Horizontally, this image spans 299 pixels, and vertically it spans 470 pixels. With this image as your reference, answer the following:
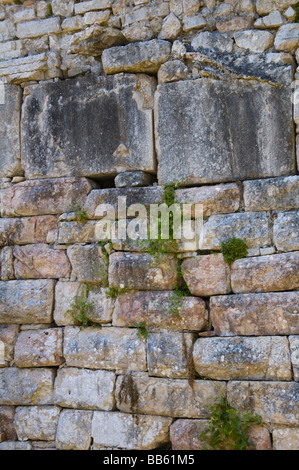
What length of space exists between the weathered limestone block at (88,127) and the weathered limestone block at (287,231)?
1400mm

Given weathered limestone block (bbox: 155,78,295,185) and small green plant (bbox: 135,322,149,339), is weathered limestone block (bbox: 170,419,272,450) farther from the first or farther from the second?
weathered limestone block (bbox: 155,78,295,185)

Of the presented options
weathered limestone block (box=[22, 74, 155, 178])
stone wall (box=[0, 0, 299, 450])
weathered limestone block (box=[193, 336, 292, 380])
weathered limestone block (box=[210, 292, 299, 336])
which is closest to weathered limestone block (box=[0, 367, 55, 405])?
stone wall (box=[0, 0, 299, 450])

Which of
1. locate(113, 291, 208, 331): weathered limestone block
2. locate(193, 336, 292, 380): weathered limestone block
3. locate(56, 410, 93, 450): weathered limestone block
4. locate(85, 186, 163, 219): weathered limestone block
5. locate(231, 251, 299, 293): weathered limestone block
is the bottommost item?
locate(56, 410, 93, 450): weathered limestone block

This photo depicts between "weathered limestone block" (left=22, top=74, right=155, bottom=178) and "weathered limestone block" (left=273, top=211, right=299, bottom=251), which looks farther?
"weathered limestone block" (left=22, top=74, right=155, bottom=178)

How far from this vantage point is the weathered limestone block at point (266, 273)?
15.0 feet

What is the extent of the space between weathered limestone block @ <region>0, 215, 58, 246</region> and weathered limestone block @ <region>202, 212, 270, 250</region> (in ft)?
5.40

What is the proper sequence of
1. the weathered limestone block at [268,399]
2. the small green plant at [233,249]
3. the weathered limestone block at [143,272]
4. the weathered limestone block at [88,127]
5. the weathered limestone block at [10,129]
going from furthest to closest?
the weathered limestone block at [10,129]
the weathered limestone block at [88,127]
the weathered limestone block at [143,272]
the small green plant at [233,249]
the weathered limestone block at [268,399]

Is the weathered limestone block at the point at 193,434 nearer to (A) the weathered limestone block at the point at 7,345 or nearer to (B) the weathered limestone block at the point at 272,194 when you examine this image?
(A) the weathered limestone block at the point at 7,345

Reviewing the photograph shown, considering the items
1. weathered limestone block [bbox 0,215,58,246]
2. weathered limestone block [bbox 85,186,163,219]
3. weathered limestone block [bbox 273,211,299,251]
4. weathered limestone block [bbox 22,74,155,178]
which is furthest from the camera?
weathered limestone block [bbox 0,215,58,246]

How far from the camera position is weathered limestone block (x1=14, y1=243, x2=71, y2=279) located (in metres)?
5.41

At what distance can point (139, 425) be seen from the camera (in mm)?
4867

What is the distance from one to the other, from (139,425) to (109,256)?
5.32 ft

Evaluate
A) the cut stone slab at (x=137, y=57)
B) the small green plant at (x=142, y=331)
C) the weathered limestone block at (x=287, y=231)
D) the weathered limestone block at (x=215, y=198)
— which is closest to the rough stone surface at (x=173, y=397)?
the small green plant at (x=142, y=331)

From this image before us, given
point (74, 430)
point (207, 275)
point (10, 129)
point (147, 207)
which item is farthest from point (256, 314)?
point (10, 129)
